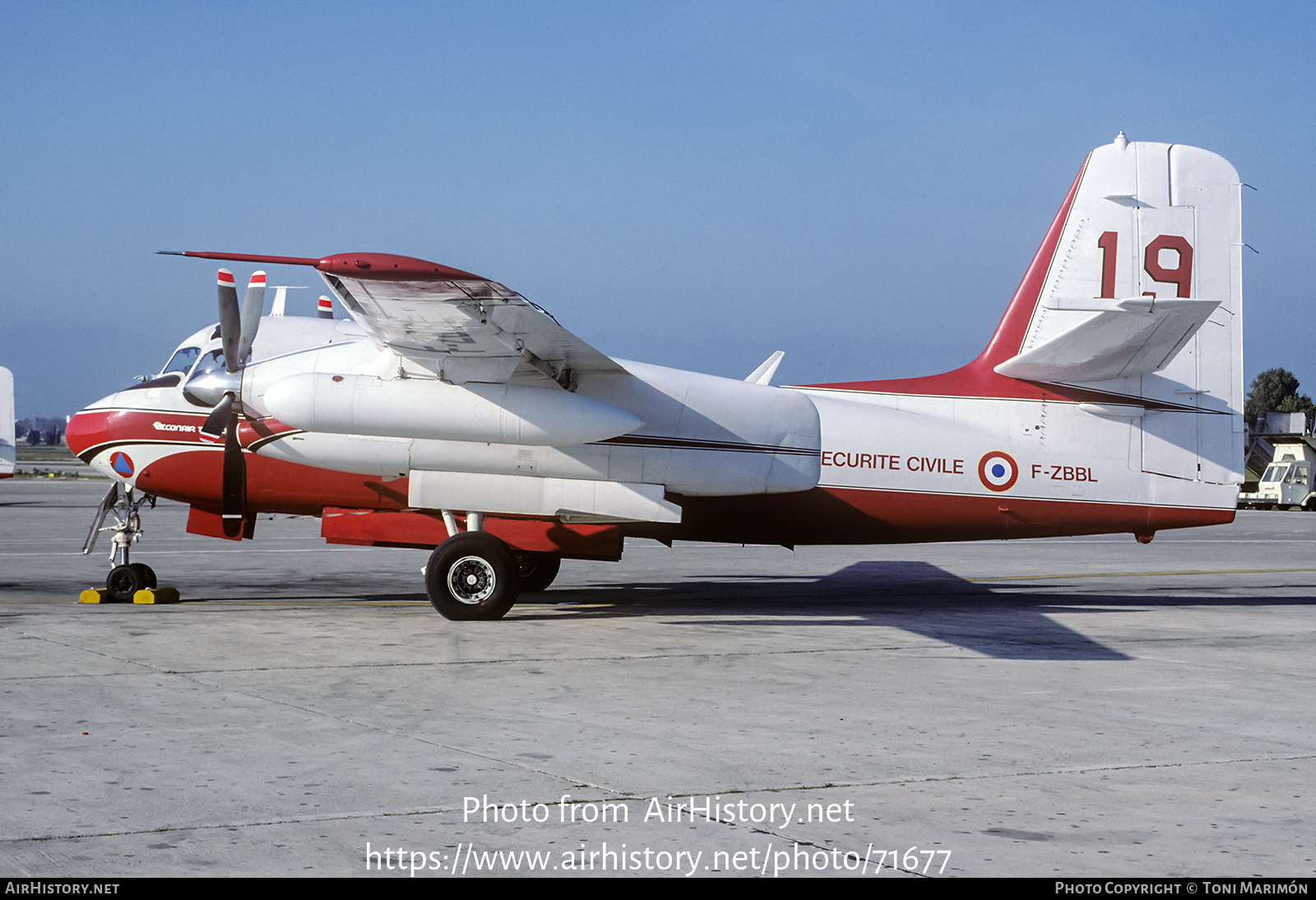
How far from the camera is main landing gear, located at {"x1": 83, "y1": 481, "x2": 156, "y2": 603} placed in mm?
14297

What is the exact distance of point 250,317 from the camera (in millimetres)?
13555

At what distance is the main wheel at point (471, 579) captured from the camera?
12.7m

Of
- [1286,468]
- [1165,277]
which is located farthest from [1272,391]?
[1165,277]

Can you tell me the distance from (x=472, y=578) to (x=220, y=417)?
11.6 feet

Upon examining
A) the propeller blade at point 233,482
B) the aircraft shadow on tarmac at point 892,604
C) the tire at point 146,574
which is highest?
the propeller blade at point 233,482

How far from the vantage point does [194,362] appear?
14.4 metres

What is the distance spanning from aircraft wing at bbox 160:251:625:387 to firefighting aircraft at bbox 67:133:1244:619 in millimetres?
72

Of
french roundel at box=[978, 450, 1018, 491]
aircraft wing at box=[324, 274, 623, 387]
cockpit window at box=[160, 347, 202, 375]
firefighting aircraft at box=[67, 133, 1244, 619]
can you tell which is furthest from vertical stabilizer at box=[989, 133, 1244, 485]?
cockpit window at box=[160, 347, 202, 375]

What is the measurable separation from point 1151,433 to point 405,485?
9096 millimetres

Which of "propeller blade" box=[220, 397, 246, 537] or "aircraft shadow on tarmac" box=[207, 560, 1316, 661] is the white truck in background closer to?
"aircraft shadow on tarmac" box=[207, 560, 1316, 661]

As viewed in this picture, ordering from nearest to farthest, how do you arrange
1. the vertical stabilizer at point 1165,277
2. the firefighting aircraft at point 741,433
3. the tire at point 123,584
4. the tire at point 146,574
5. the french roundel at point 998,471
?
the firefighting aircraft at point 741,433 < the french roundel at point 998,471 < the vertical stabilizer at point 1165,277 < the tire at point 123,584 < the tire at point 146,574

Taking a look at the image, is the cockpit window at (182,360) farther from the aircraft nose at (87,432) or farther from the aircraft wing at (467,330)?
the aircraft wing at (467,330)

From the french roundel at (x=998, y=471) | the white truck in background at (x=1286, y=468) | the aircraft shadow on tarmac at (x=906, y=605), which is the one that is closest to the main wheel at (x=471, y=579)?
the aircraft shadow on tarmac at (x=906, y=605)

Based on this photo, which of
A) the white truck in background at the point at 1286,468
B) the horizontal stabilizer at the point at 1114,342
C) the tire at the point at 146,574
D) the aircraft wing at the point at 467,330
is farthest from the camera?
the white truck in background at the point at 1286,468
